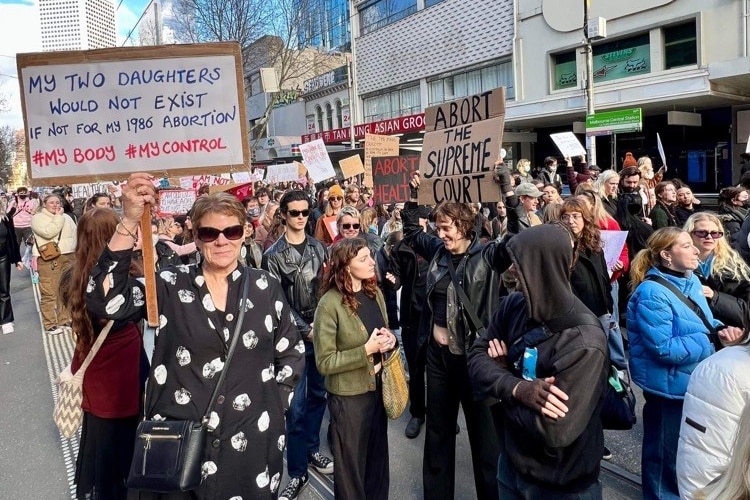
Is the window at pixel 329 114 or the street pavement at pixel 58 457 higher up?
the window at pixel 329 114

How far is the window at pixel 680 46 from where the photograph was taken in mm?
20453

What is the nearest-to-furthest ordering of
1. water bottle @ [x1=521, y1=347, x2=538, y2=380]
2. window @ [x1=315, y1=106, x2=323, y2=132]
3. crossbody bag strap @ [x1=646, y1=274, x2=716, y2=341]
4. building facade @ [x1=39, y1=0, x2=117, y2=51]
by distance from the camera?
water bottle @ [x1=521, y1=347, x2=538, y2=380] < crossbody bag strap @ [x1=646, y1=274, x2=716, y2=341] < building facade @ [x1=39, y1=0, x2=117, y2=51] < window @ [x1=315, y1=106, x2=323, y2=132]

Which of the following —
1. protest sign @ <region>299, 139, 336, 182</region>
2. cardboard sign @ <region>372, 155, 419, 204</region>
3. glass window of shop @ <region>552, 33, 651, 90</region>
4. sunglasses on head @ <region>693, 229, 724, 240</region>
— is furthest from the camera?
glass window of shop @ <region>552, 33, 651, 90</region>

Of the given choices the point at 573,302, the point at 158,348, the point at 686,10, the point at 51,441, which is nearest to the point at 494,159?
the point at 573,302

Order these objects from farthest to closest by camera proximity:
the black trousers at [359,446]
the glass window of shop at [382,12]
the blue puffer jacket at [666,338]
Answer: the glass window of shop at [382,12], the black trousers at [359,446], the blue puffer jacket at [666,338]

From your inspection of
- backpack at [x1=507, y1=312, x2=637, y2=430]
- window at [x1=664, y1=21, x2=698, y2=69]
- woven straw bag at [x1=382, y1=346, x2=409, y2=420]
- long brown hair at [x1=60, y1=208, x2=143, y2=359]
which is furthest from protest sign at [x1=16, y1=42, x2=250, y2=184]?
window at [x1=664, y1=21, x2=698, y2=69]

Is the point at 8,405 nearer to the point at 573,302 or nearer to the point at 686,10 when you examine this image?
the point at 573,302

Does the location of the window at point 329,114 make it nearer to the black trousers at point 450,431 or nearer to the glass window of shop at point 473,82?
the glass window of shop at point 473,82

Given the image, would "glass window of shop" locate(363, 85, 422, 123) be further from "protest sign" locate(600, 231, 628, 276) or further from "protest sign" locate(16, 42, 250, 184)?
"protest sign" locate(16, 42, 250, 184)

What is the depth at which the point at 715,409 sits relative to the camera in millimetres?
2113

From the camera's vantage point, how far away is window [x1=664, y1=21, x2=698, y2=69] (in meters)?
20.5

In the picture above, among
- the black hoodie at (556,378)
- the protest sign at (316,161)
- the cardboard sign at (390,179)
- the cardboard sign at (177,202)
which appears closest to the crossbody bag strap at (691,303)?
the black hoodie at (556,378)

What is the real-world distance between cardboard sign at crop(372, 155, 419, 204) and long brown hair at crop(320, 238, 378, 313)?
2787 mm

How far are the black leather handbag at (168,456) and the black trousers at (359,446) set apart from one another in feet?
3.93
